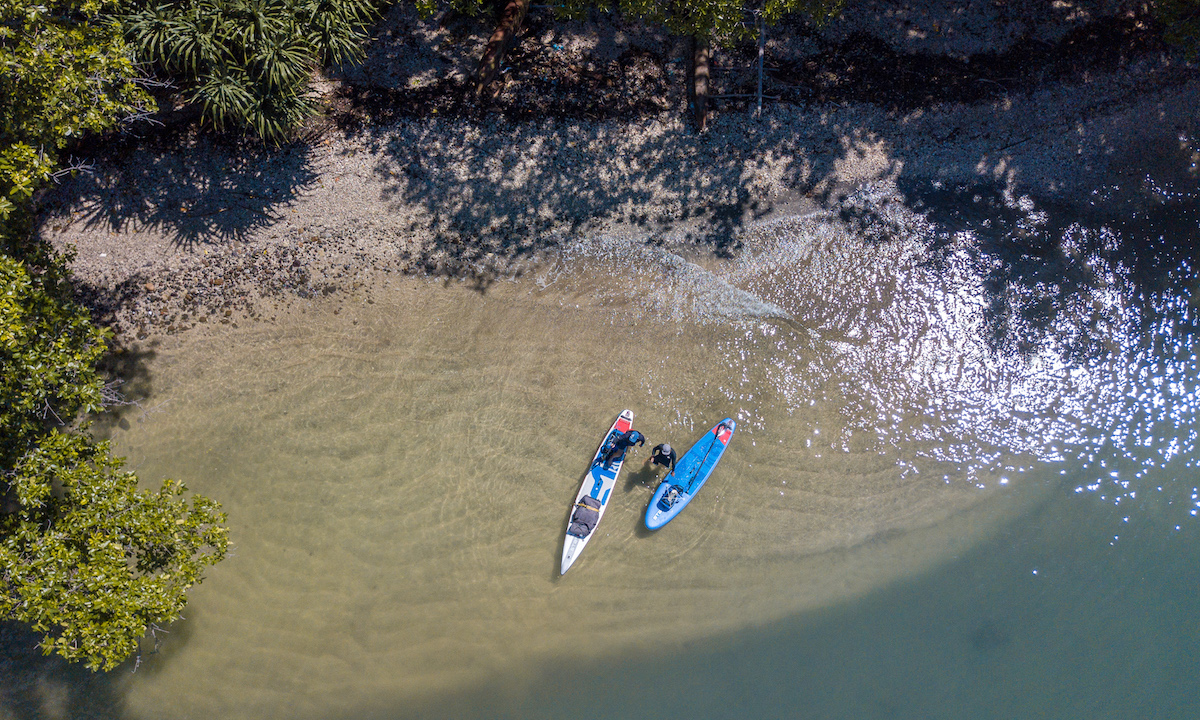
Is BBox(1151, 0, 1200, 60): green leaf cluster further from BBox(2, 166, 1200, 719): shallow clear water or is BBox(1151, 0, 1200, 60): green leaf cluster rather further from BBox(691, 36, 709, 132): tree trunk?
BBox(691, 36, 709, 132): tree trunk

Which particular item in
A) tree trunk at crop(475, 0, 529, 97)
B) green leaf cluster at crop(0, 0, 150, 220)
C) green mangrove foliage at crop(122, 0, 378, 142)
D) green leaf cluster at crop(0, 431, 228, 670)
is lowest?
green leaf cluster at crop(0, 431, 228, 670)

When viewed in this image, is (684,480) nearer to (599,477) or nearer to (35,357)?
(599,477)

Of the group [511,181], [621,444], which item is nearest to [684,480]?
[621,444]

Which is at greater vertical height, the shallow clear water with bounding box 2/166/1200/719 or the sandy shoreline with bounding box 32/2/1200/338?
the sandy shoreline with bounding box 32/2/1200/338

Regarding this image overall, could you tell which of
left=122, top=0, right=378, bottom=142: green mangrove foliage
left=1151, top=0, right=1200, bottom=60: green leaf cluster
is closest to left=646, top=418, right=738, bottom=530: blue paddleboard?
left=122, top=0, right=378, bottom=142: green mangrove foliage

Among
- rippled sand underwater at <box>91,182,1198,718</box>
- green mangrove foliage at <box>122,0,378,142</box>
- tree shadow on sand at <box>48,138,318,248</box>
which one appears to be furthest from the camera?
tree shadow on sand at <box>48,138,318,248</box>

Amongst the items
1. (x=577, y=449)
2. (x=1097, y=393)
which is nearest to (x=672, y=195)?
(x=577, y=449)

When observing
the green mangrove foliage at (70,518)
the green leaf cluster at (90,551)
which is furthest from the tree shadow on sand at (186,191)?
the green leaf cluster at (90,551)
